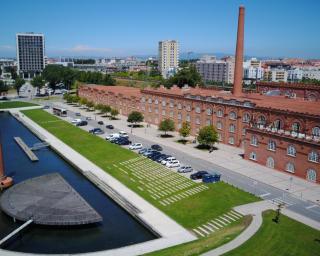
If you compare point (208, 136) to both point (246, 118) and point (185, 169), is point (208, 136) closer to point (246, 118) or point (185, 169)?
point (246, 118)

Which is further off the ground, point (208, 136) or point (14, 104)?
point (208, 136)

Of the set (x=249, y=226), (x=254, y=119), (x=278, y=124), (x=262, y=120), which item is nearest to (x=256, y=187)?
(x=249, y=226)

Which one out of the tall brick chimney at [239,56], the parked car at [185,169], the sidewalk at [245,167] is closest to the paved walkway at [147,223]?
the parked car at [185,169]

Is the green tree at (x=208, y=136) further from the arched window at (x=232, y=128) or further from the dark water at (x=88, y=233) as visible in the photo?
the dark water at (x=88, y=233)

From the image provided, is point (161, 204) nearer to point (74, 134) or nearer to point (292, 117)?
point (292, 117)

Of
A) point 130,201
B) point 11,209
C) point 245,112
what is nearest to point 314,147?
point 245,112
